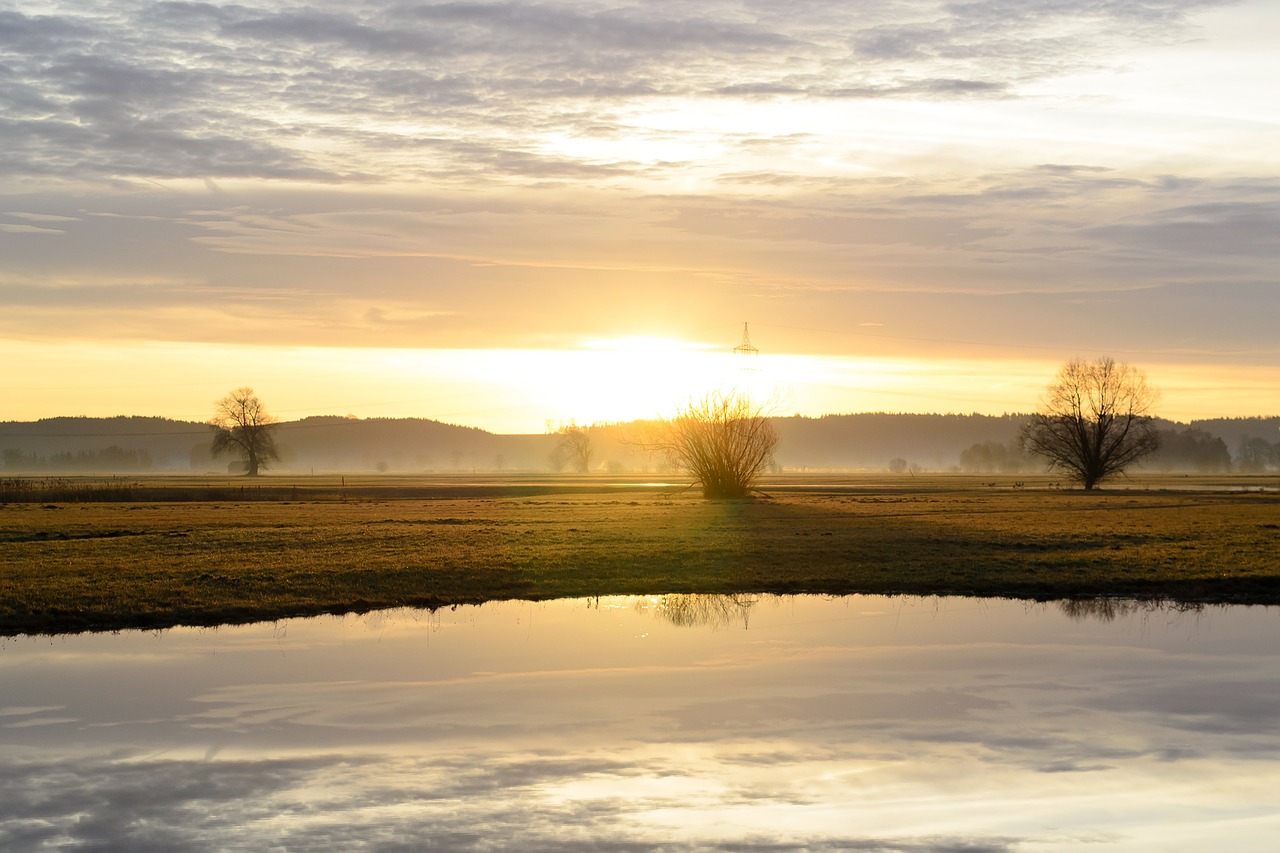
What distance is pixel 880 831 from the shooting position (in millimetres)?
10938

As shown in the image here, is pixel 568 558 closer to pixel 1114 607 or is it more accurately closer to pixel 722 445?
pixel 1114 607

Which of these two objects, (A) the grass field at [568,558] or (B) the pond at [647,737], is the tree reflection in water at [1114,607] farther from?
(B) the pond at [647,737]

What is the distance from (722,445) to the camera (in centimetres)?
7462

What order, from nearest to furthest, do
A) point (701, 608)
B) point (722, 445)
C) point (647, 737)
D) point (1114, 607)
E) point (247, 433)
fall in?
point (647, 737) < point (701, 608) < point (1114, 607) < point (722, 445) < point (247, 433)

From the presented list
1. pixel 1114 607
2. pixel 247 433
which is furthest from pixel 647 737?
pixel 247 433

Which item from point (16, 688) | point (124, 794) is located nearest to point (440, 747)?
point (124, 794)

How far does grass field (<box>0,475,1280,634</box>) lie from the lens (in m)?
26.5

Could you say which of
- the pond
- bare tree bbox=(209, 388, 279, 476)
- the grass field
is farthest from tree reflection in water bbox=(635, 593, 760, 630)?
bare tree bbox=(209, 388, 279, 476)

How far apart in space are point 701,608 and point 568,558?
8349 millimetres

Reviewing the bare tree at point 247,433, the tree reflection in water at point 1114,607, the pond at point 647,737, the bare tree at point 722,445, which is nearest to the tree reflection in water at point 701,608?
the pond at point 647,737

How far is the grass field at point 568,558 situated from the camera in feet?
86.9

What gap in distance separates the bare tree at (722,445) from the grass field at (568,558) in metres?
18.0

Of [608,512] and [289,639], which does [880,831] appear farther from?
[608,512]

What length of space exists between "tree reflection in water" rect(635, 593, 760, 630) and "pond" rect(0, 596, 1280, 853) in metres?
0.56
